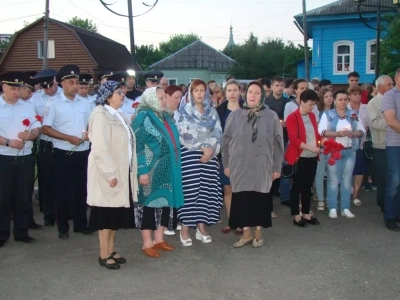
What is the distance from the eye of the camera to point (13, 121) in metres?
6.18

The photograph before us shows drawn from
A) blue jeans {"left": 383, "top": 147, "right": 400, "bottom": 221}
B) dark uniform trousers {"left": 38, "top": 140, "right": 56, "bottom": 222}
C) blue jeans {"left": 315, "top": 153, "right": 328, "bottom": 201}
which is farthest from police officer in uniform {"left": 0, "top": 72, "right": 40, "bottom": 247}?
blue jeans {"left": 383, "top": 147, "right": 400, "bottom": 221}

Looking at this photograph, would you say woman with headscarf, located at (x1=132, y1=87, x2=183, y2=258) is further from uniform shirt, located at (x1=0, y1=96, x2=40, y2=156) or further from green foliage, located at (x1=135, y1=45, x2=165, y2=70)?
green foliage, located at (x1=135, y1=45, x2=165, y2=70)

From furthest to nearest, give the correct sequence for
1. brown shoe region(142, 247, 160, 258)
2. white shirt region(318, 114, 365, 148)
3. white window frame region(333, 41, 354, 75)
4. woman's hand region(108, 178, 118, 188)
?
white window frame region(333, 41, 354, 75), white shirt region(318, 114, 365, 148), brown shoe region(142, 247, 160, 258), woman's hand region(108, 178, 118, 188)

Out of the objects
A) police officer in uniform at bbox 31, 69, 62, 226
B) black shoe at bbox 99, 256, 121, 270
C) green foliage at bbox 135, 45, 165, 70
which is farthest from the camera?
green foliage at bbox 135, 45, 165, 70

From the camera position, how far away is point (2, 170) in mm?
6129

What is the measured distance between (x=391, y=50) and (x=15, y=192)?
45.6ft

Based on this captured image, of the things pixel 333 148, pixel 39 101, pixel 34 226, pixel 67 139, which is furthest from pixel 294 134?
pixel 39 101

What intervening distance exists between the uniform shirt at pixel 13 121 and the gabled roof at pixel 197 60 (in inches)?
1850

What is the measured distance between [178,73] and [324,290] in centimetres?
4921

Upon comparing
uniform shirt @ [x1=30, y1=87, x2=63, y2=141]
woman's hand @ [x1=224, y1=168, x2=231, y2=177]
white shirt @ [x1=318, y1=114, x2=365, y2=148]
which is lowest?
woman's hand @ [x1=224, y1=168, x2=231, y2=177]

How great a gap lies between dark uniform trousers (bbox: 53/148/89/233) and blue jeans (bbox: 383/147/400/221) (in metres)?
4.15

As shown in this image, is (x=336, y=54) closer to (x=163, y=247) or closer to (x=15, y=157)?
(x=163, y=247)

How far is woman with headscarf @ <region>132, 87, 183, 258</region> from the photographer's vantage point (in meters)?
5.67

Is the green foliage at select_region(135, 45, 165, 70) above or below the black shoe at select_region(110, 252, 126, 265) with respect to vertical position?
above
